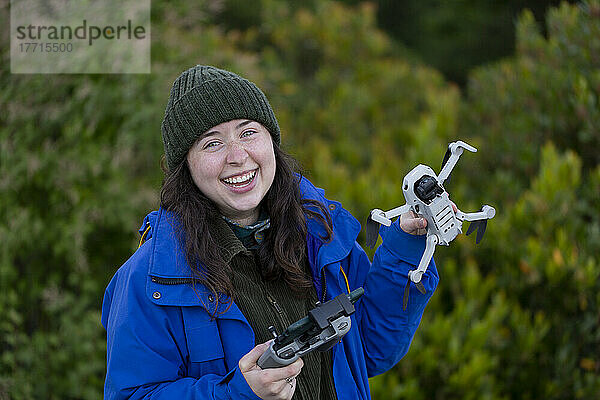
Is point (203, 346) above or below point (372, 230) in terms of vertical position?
below

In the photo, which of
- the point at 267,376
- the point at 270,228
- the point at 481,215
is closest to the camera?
the point at 267,376

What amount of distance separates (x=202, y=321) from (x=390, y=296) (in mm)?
600

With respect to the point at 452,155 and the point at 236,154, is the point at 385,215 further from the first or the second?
the point at 236,154

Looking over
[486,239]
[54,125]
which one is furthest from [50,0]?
[486,239]

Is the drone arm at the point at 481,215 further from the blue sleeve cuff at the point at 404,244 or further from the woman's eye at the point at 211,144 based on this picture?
the woman's eye at the point at 211,144

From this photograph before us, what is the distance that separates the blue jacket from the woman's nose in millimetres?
267

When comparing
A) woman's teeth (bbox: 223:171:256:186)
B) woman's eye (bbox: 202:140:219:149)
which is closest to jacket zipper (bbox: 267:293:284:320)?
woman's teeth (bbox: 223:171:256:186)

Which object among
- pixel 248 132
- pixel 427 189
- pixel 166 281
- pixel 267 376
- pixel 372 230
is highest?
pixel 248 132

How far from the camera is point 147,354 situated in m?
1.76

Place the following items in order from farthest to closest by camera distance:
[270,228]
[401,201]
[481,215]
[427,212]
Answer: [401,201] → [270,228] → [481,215] → [427,212]

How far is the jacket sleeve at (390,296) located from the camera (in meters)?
1.99

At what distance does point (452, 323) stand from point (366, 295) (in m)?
1.63

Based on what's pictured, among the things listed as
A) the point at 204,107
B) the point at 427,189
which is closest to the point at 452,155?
the point at 427,189

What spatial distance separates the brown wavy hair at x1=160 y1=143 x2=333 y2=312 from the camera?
6.18ft
